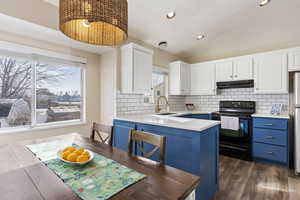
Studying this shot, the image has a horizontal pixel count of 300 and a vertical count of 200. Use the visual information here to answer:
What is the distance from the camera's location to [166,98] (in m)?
3.85

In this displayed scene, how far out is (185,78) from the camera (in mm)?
3900

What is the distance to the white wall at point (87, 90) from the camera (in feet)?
6.70

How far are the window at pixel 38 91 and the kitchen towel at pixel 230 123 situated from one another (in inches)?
113

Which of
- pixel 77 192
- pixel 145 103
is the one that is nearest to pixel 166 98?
pixel 145 103

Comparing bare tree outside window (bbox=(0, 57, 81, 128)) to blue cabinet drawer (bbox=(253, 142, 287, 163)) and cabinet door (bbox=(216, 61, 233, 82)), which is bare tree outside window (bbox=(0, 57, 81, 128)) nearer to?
cabinet door (bbox=(216, 61, 233, 82))

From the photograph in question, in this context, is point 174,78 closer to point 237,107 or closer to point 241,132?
point 237,107

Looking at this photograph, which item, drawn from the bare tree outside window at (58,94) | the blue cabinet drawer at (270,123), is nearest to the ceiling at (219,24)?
the bare tree outside window at (58,94)

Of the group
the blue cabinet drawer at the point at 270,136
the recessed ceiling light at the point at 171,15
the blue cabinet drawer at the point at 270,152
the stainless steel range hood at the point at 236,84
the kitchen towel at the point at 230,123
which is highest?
the recessed ceiling light at the point at 171,15

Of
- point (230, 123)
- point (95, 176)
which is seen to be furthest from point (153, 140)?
point (230, 123)

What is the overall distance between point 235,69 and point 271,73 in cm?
64

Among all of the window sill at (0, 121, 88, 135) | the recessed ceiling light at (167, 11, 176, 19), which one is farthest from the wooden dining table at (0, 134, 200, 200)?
the recessed ceiling light at (167, 11, 176, 19)

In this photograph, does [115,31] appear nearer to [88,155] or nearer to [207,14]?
[88,155]

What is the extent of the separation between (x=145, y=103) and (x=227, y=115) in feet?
5.71

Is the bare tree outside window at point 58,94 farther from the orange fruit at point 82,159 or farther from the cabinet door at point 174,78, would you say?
the cabinet door at point 174,78
